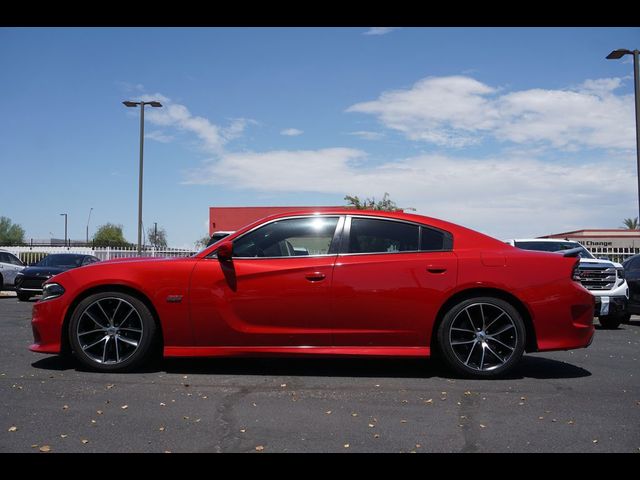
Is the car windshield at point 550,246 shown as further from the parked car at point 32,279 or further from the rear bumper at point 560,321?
the parked car at point 32,279

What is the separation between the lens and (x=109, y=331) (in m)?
5.60

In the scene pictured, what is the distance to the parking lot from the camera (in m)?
3.68

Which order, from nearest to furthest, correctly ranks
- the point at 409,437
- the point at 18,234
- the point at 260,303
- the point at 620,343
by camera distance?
the point at 409,437
the point at 260,303
the point at 620,343
the point at 18,234

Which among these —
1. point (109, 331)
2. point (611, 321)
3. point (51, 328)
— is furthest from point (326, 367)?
point (611, 321)

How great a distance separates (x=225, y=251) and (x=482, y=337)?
239cm

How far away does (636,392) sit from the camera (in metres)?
5.07

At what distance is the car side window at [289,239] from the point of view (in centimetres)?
566

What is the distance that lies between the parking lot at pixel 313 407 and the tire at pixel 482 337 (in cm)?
18

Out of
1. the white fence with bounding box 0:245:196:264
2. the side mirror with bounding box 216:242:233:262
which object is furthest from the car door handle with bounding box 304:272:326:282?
the white fence with bounding box 0:245:196:264

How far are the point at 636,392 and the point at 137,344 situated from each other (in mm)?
4254
